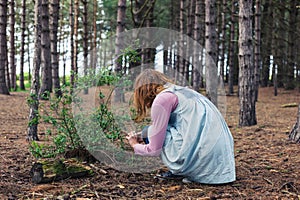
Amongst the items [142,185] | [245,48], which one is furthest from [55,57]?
[142,185]

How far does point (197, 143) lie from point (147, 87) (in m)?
0.70

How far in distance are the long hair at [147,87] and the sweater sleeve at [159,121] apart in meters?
0.18

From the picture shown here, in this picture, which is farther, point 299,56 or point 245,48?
point 299,56

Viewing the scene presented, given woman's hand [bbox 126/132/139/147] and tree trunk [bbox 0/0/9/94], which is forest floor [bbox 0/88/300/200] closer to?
woman's hand [bbox 126/132/139/147]

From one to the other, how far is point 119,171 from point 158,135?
857 mm

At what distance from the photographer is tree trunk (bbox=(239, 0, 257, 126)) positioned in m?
7.91

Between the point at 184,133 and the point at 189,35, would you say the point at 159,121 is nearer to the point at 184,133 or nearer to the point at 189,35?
the point at 184,133

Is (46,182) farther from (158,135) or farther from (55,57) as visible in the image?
(55,57)

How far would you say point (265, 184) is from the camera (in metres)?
3.83

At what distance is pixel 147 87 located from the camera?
378cm

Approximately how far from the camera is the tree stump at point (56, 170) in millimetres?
3762

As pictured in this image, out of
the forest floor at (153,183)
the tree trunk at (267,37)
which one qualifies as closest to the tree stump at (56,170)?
the forest floor at (153,183)

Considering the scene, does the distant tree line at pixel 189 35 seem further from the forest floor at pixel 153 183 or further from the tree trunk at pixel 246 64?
the forest floor at pixel 153 183

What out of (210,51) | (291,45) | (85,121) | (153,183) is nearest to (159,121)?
(153,183)
